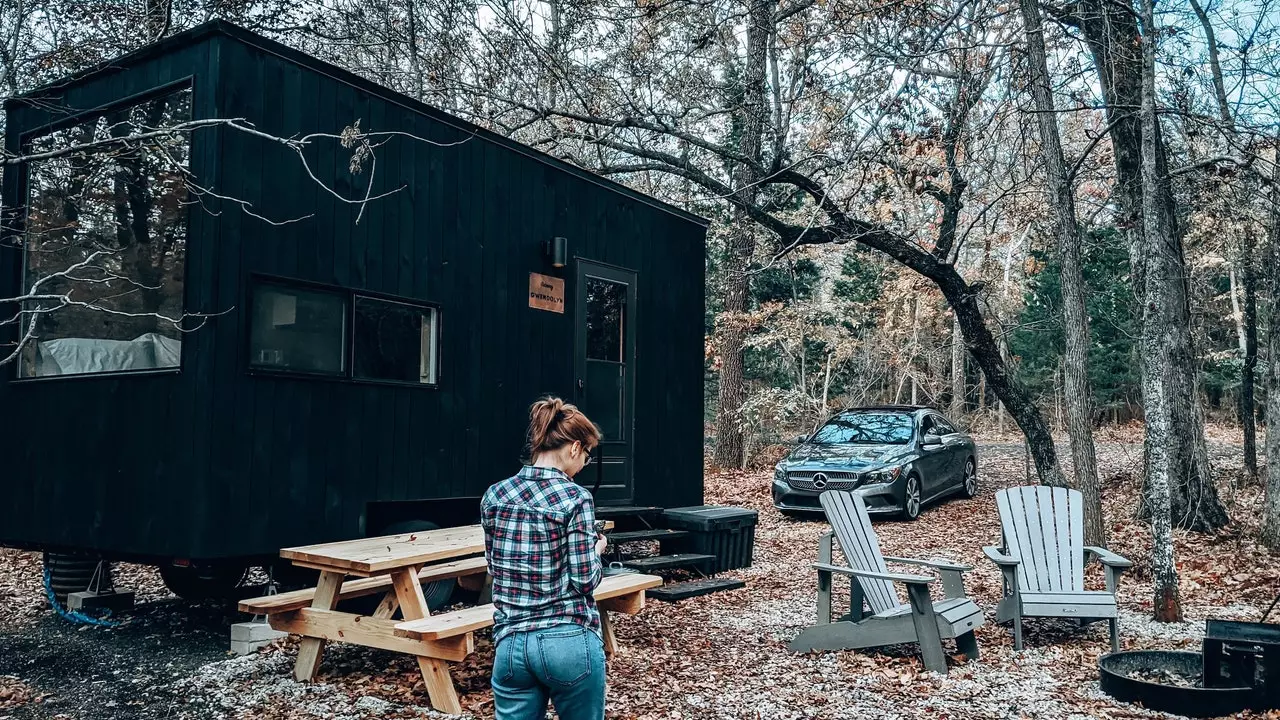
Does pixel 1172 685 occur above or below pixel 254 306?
below

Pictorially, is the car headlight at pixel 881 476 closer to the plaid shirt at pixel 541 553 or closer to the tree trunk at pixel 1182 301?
the tree trunk at pixel 1182 301

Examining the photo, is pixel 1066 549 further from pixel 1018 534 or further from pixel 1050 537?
pixel 1018 534

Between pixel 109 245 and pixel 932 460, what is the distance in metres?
9.94

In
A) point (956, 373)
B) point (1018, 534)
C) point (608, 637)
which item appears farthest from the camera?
point (956, 373)

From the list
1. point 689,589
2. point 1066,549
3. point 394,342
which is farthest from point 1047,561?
point 394,342

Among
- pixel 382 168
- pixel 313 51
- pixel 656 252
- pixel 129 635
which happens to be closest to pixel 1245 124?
pixel 656 252

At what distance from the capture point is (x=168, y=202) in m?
5.66

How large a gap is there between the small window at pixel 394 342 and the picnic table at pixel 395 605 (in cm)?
123

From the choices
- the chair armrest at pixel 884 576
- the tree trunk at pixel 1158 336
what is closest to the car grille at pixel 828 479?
the tree trunk at pixel 1158 336

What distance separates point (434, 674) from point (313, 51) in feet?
34.9

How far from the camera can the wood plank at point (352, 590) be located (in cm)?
504

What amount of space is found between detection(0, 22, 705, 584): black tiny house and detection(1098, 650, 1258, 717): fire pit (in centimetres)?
429

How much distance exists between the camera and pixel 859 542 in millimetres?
6094

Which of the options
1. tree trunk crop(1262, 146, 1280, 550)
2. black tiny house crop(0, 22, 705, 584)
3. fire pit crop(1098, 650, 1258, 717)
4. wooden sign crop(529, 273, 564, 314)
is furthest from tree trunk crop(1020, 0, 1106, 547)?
black tiny house crop(0, 22, 705, 584)
